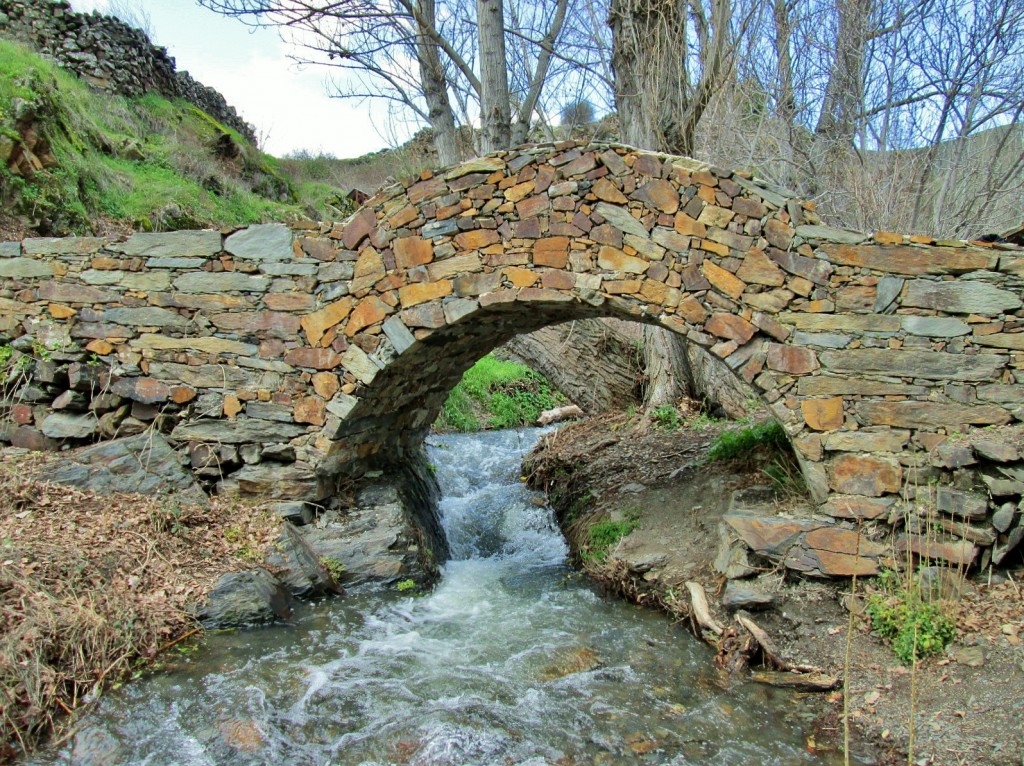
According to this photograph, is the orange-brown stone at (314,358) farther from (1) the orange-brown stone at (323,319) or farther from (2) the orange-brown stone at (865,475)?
(2) the orange-brown stone at (865,475)

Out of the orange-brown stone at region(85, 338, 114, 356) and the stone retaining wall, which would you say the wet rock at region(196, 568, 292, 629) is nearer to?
the orange-brown stone at region(85, 338, 114, 356)

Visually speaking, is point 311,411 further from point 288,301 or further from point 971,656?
point 971,656

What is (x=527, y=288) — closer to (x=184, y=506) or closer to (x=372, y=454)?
(x=372, y=454)

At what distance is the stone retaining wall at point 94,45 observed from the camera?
12.3m

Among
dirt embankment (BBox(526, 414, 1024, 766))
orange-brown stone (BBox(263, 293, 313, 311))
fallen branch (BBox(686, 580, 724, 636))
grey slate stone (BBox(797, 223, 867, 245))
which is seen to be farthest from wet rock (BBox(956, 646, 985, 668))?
orange-brown stone (BBox(263, 293, 313, 311))

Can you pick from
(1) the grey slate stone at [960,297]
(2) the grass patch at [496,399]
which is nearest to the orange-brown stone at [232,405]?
(1) the grey slate stone at [960,297]

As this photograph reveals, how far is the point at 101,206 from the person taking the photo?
9266 millimetres

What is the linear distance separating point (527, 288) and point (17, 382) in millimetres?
4209

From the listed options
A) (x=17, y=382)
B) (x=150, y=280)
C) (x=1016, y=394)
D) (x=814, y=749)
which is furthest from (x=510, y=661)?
(x=17, y=382)

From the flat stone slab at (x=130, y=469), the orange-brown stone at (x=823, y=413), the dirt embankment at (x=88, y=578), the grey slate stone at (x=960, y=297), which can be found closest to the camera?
the dirt embankment at (x=88, y=578)

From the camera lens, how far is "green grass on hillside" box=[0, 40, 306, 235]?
27.3 ft

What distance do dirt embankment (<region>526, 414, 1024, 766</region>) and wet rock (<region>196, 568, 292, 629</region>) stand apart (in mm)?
2433

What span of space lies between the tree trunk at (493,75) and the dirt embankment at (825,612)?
388cm

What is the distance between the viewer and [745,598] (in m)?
4.61
